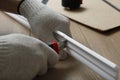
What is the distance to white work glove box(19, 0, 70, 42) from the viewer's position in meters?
0.64

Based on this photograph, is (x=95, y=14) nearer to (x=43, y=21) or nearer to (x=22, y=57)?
(x=43, y=21)

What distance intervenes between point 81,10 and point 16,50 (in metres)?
0.41

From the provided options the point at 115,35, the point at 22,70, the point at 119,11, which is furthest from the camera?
the point at 119,11

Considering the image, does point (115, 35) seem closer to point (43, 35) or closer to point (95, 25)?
point (95, 25)

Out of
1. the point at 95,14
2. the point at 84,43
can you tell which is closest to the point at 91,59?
the point at 84,43

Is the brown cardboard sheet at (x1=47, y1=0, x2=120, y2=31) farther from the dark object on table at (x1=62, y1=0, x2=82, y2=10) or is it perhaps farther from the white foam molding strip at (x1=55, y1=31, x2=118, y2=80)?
the white foam molding strip at (x1=55, y1=31, x2=118, y2=80)

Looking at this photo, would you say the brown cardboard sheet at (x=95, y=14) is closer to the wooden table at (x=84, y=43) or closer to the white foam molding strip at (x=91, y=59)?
the wooden table at (x=84, y=43)

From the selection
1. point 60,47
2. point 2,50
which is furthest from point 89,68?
point 2,50

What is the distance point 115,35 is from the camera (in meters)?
0.70

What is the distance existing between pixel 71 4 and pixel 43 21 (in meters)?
0.21

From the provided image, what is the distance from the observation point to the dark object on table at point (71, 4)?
2.68 ft

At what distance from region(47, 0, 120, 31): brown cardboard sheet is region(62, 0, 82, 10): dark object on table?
0.01 meters

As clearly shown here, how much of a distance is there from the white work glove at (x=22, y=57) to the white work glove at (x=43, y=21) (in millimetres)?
105

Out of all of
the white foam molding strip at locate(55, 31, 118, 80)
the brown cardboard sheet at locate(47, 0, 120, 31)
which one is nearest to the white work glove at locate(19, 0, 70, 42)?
the white foam molding strip at locate(55, 31, 118, 80)
